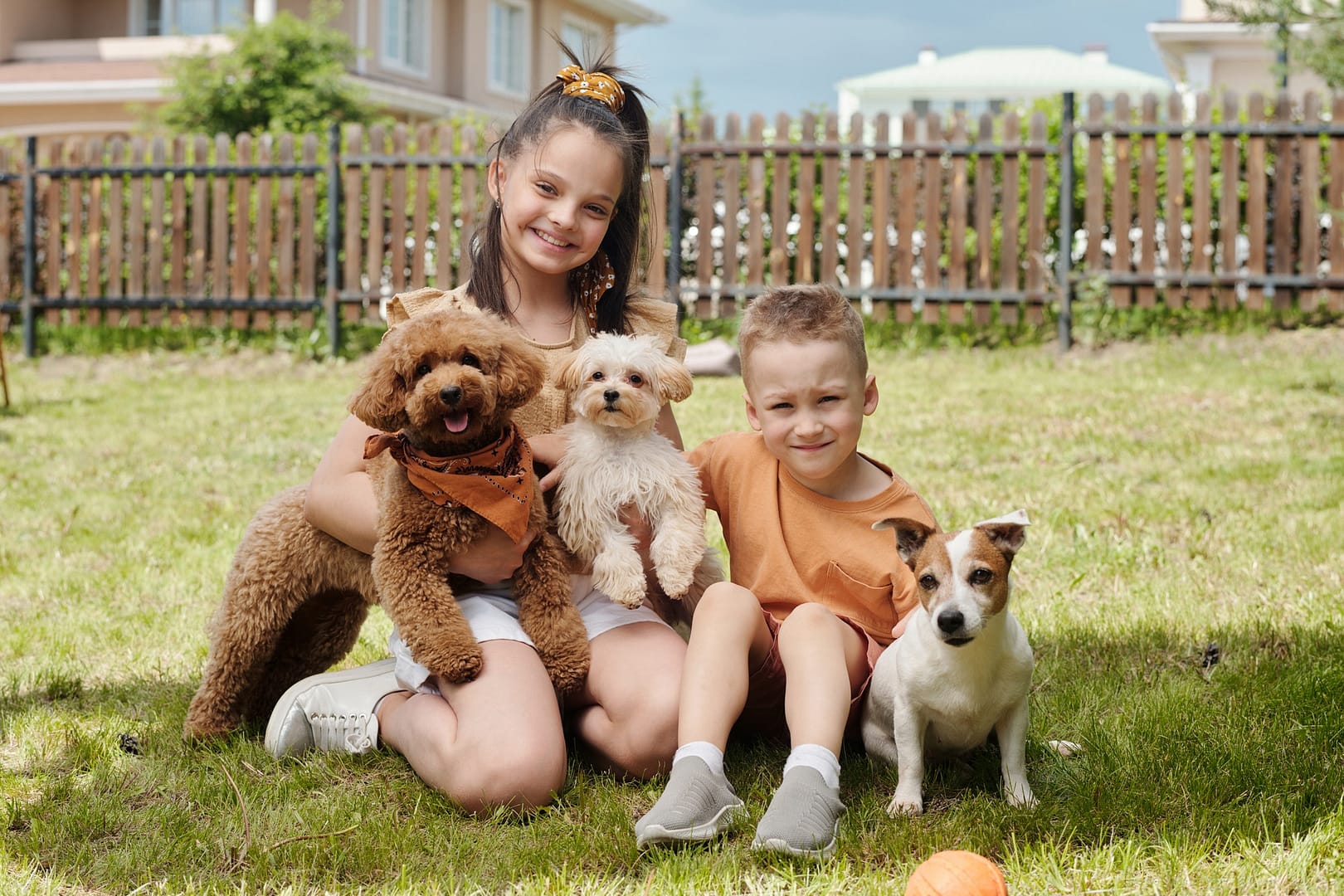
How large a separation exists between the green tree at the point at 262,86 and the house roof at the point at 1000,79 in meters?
40.8

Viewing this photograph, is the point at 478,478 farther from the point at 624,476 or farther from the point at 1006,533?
the point at 1006,533

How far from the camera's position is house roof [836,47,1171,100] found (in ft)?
176

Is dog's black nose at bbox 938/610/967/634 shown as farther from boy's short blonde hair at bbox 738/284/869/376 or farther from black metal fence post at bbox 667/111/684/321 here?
black metal fence post at bbox 667/111/684/321

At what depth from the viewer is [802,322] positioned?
9.88 ft

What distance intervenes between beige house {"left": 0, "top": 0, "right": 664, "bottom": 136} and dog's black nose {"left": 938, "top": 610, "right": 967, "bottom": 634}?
1667 centimetres

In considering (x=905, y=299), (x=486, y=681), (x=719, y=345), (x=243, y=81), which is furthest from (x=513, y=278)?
(x=243, y=81)

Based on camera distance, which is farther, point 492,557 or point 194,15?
point 194,15

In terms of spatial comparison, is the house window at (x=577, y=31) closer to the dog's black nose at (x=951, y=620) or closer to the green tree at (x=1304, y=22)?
the green tree at (x=1304, y=22)

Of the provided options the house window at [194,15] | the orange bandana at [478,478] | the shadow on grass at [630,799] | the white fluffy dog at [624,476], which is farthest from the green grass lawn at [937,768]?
the house window at [194,15]

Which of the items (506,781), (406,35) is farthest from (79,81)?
(506,781)

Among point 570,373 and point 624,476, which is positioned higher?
point 570,373

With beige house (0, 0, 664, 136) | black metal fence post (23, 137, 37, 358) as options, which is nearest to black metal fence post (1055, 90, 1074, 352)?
black metal fence post (23, 137, 37, 358)

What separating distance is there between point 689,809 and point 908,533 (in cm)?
73

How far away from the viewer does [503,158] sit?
338 centimetres
